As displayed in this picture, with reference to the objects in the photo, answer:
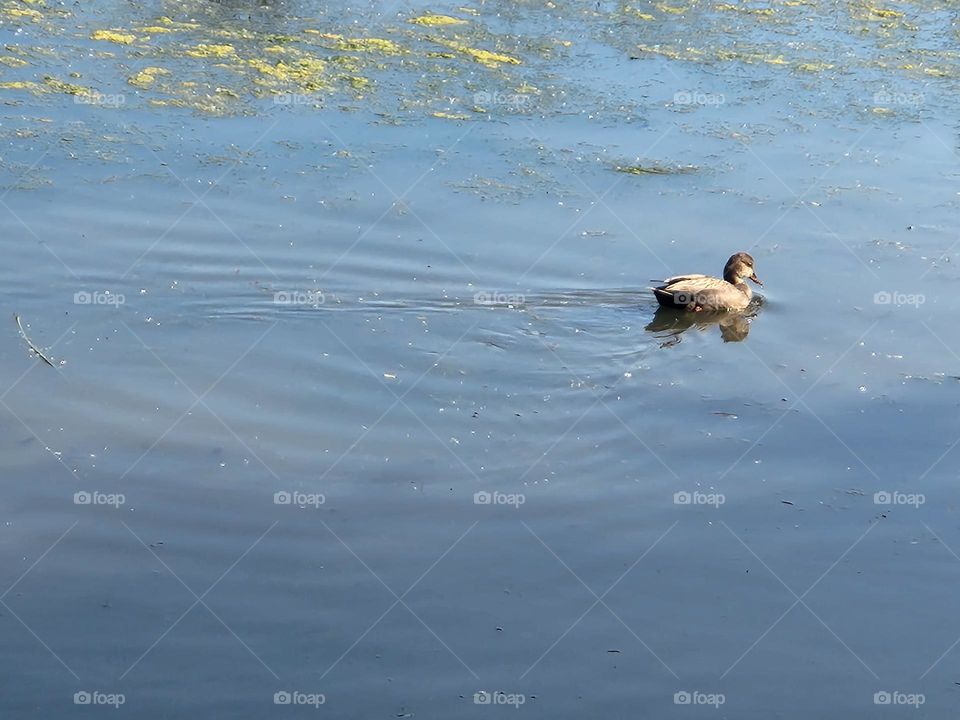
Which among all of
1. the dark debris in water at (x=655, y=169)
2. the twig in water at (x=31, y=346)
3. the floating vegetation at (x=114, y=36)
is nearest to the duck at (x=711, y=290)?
the dark debris in water at (x=655, y=169)

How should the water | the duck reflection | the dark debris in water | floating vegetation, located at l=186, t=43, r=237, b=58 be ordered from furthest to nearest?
floating vegetation, located at l=186, t=43, r=237, b=58 < the dark debris in water < the duck reflection < the water

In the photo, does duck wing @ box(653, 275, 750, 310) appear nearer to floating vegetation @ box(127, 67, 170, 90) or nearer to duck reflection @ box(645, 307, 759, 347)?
duck reflection @ box(645, 307, 759, 347)

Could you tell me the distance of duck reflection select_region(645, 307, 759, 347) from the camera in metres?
10.2

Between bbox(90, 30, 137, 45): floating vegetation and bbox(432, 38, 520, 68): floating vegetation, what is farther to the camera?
bbox(432, 38, 520, 68): floating vegetation

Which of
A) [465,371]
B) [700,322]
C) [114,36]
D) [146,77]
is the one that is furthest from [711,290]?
[114,36]

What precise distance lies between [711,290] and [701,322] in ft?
1.52

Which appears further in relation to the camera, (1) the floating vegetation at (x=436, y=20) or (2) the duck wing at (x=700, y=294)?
(1) the floating vegetation at (x=436, y=20)

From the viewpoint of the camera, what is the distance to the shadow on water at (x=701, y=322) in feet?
33.6

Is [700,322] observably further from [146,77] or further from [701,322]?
[146,77]

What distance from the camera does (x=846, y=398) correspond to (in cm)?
893

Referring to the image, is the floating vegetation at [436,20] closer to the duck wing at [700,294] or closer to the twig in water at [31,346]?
the duck wing at [700,294]

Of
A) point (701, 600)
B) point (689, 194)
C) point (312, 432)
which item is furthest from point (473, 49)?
point (701, 600)

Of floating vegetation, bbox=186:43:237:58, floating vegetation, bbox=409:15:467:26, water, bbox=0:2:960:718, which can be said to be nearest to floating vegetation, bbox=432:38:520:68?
water, bbox=0:2:960:718

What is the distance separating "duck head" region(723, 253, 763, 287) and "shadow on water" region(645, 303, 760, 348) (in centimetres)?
25
